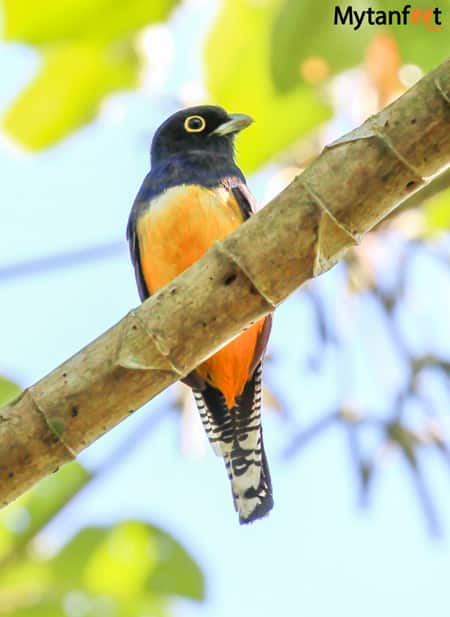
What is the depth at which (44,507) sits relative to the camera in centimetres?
385

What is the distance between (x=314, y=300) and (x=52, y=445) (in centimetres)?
167

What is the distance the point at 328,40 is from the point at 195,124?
1.98 meters

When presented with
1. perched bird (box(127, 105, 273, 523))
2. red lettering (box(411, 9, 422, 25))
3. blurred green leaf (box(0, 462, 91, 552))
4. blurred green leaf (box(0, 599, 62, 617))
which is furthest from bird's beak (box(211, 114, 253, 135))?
blurred green leaf (box(0, 599, 62, 617))

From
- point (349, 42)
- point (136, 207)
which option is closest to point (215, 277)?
point (349, 42)

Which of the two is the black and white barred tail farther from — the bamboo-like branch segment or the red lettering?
the red lettering

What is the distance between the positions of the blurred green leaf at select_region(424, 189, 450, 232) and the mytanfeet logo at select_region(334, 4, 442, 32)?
163 centimetres

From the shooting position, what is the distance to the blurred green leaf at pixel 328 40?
8.98 feet

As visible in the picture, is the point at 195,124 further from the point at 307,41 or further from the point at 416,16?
the point at 416,16

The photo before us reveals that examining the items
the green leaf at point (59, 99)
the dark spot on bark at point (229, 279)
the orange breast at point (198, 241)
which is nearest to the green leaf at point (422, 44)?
the dark spot on bark at point (229, 279)

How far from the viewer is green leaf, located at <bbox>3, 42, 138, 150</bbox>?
→ 3701 mm

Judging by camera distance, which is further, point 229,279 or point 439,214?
point 439,214

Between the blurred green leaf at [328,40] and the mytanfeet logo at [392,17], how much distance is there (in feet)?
0.04

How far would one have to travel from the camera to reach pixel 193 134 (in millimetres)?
4957

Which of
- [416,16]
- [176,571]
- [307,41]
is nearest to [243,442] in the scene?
[176,571]
